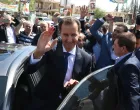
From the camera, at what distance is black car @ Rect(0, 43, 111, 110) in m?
2.03

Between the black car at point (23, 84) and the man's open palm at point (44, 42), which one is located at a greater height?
the man's open palm at point (44, 42)

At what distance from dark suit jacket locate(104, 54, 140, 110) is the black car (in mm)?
77

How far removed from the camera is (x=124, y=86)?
92.7 inches

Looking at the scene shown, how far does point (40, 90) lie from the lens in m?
2.64

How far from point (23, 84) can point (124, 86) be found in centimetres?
92

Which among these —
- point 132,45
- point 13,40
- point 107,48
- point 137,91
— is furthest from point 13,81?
point 13,40

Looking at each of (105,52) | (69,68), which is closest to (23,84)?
(69,68)

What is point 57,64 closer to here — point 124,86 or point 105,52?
point 124,86

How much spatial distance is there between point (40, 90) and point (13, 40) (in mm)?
4301

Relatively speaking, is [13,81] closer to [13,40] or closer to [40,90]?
[40,90]

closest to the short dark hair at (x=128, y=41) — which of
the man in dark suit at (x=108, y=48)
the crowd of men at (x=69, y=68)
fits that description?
the crowd of men at (x=69, y=68)

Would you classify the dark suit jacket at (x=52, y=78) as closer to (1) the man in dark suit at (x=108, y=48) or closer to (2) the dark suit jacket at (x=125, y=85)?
(2) the dark suit jacket at (x=125, y=85)

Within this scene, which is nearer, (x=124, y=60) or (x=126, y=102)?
(x=126, y=102)

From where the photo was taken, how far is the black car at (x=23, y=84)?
6.67 ft
